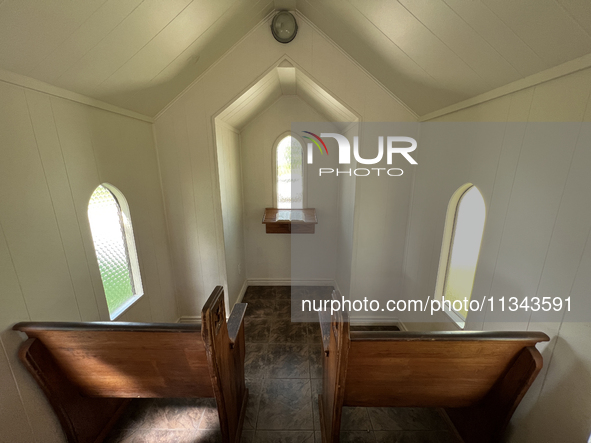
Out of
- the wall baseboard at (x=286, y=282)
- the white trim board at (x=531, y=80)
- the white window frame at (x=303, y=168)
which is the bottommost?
the wall baseboard at (x=286, y=282)

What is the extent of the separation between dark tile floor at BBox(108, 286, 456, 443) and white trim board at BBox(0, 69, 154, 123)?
7.89 ft

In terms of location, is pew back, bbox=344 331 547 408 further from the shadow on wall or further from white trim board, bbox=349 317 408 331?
white trim board, bbox=349 317 408 331

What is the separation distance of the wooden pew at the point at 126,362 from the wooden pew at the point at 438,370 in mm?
654

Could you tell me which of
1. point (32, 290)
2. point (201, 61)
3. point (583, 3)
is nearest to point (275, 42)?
point (201, 61)

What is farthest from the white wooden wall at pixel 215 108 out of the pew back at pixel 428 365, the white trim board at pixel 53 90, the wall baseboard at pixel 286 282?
the pew back at pixel 428 365

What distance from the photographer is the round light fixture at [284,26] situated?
7.74 ft

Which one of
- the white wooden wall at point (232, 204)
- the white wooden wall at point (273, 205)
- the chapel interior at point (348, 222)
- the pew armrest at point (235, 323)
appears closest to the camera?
the chapel interior at point (348, 222)

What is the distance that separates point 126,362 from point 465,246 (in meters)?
2.55

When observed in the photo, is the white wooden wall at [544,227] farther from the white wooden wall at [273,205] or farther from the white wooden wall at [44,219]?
the white wooden wall at [44,219]

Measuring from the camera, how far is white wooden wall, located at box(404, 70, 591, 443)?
1.12 metres

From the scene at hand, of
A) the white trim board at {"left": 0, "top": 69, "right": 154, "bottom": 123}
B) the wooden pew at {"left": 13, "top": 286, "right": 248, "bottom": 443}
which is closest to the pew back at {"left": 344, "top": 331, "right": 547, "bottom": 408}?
the wooden pew at {"left": 13, "top": 286, "right": 248, "bottom": 443}

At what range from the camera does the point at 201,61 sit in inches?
92.1

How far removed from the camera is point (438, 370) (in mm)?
1354

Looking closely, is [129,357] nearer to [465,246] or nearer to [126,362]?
[126,362]
